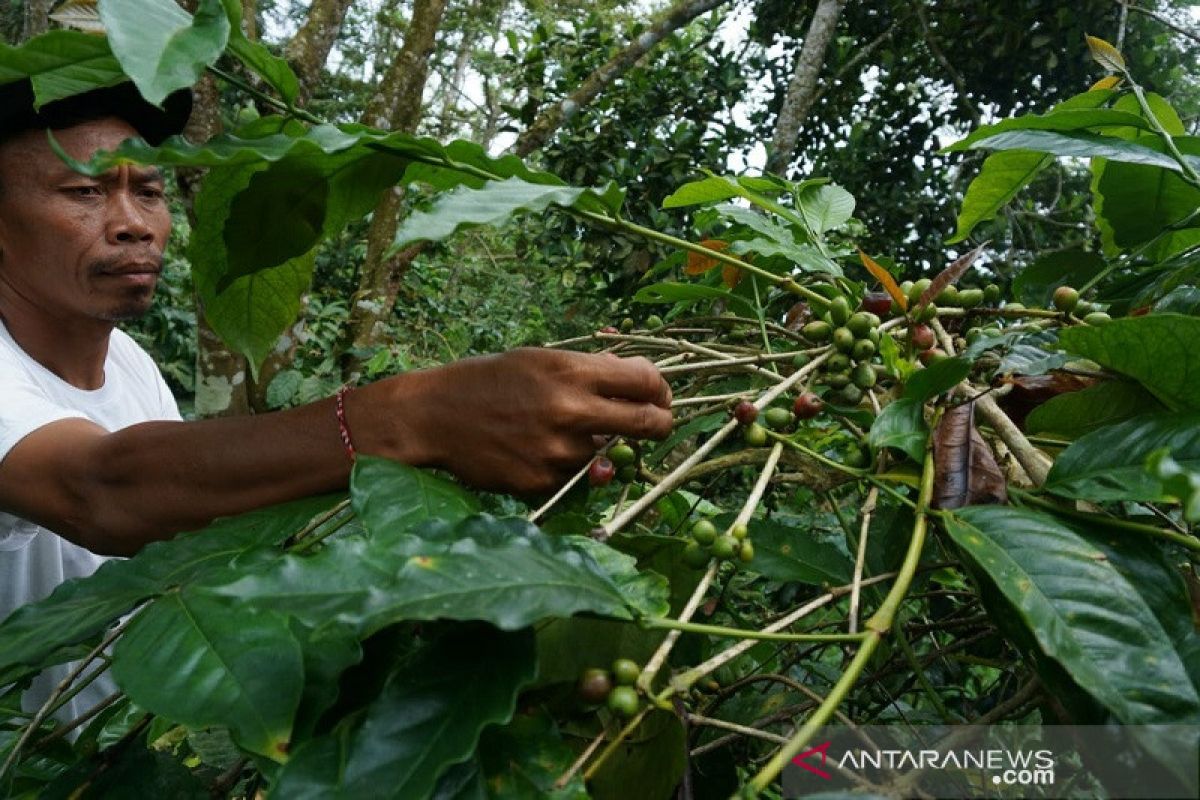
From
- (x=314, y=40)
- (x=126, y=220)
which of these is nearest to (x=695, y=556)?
(x=126, y=220)

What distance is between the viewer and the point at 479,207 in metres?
0.56

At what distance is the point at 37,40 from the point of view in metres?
0.58

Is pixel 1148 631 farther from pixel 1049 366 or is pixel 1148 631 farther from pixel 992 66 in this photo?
pixel 992 66

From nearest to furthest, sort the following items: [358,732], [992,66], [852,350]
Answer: [358,732], [852,350], [992,66]

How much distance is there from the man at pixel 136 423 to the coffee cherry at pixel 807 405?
0.10 metres

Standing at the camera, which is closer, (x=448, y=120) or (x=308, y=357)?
(x=308, y=357)

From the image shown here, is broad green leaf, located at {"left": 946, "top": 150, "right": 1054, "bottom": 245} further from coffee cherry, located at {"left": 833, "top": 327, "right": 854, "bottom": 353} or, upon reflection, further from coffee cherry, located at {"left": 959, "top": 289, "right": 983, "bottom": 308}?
coffee cherry, located at {"left": 833, "top": 327, "right": 854, "bottom": 353}

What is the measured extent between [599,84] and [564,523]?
9.74 feet

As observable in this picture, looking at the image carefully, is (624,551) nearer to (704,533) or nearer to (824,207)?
(704,533)

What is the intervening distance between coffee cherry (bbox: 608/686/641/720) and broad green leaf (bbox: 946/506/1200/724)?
8.0 inches

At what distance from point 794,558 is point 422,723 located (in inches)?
14.1

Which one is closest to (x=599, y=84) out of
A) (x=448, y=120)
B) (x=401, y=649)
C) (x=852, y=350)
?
(x=852, y=350)

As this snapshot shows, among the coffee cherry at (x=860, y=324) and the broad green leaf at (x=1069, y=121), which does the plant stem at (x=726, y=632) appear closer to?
the coffee cherry at (x=860, y=324)

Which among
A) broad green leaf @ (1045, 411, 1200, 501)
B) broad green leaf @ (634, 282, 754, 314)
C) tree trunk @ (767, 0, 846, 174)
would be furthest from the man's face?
tree trunk @ (767, 0, 846, 174)
